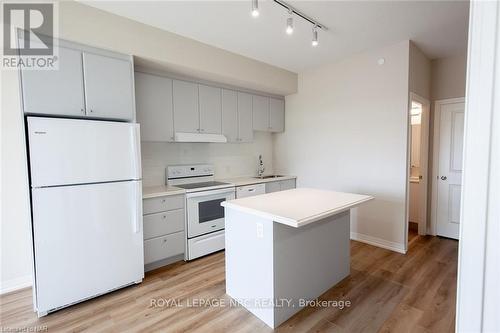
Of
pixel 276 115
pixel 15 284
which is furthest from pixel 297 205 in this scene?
pixel 15 284

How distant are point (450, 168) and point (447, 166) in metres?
0.05

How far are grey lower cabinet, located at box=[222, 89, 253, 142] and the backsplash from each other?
0.31m

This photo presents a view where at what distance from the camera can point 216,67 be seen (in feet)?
10.6

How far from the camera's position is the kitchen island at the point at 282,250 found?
75.4 inches

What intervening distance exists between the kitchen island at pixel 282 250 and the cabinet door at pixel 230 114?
1703 millimetres

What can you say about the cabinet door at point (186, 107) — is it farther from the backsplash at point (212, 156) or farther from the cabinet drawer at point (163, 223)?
the cabinet drawer at point (163, 223)

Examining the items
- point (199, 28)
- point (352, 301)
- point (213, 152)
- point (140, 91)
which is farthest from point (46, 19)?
point (352, 301)

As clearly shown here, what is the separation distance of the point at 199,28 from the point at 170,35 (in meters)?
0.35

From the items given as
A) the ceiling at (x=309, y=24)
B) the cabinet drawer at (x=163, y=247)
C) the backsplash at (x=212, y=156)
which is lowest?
the cabinet drawer at (x=163, y=247)

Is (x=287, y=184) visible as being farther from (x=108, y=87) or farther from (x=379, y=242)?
(x=108, y=87)

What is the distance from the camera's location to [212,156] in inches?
159

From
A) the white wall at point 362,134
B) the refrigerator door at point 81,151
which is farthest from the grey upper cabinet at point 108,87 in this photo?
the white wall at point 362,134

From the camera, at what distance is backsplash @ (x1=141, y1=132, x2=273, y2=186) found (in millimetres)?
3377

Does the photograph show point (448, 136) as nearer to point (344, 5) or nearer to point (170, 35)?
point (344, 5)
